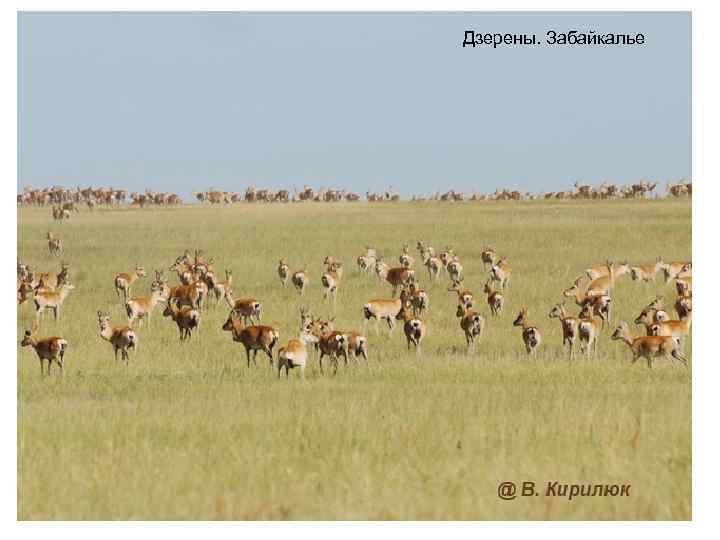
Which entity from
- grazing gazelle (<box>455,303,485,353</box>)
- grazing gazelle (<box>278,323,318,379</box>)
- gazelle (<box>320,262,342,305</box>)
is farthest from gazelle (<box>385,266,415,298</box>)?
grazing gazelle (<box>278,323,318,379</box>)

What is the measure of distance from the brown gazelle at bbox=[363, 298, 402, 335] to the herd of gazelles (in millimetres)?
22

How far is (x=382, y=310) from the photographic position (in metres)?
25.4

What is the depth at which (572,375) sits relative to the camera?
1891 centimetres

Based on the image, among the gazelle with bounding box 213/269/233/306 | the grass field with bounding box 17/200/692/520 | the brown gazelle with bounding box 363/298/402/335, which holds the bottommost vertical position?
the grass field with bounding box 17/200/692/520

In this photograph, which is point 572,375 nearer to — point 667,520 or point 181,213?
point 667,520

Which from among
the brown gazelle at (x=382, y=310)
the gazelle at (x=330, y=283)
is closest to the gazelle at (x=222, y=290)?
the gazelle at (x=330, y=283)

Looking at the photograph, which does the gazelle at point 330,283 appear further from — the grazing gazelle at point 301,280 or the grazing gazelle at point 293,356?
the grazing gazelle at point 293,356

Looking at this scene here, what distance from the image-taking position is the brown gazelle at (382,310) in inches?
992

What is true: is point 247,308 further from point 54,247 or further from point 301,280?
point 54,247

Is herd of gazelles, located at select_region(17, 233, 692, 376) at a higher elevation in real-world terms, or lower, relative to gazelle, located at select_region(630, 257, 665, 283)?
lower

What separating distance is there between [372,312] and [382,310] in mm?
296

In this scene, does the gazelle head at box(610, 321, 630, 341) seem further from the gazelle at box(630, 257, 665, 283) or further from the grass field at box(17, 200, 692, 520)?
the gazelle at box(630, 257, 665, 283)

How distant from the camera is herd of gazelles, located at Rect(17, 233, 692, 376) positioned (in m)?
20.0

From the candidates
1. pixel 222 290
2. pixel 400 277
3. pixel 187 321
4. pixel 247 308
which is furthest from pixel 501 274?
pixel 187 321
